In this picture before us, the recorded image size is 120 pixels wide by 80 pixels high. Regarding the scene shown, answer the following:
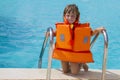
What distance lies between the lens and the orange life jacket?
435cm

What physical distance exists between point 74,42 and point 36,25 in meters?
7.15

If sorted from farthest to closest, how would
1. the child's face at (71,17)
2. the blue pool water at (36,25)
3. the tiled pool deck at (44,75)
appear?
the blue pool water at (36,25)
the child's face at (71,17)
the tiled pool deck at (44,75)

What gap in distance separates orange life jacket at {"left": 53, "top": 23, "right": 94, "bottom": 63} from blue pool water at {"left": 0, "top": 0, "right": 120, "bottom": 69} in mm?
3384

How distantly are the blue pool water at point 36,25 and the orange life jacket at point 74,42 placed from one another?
338cm

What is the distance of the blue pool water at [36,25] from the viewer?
8266 mm

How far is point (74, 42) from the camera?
14.3ft

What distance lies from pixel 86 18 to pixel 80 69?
25.4ft

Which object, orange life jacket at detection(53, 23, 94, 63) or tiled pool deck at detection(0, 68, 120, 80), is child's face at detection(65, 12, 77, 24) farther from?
tiled pool deck at detection(0, 68, 120, 80)

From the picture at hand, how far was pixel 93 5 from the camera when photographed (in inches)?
552

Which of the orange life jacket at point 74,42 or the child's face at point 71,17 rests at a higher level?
the child's face at point 71,17

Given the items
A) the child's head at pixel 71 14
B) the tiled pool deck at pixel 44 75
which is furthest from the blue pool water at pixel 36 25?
the child's head at pixel 71 14

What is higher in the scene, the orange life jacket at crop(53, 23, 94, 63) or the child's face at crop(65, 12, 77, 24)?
the child's face at crop(65, 12, 77, 24)

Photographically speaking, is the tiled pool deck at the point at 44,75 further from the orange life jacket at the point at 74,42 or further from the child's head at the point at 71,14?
the child's head at the point at 71,14

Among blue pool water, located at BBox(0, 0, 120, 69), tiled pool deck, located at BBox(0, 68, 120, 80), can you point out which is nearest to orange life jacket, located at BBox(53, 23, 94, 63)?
tiled pool deck, located at BBox(0, 68, 120, 80)
